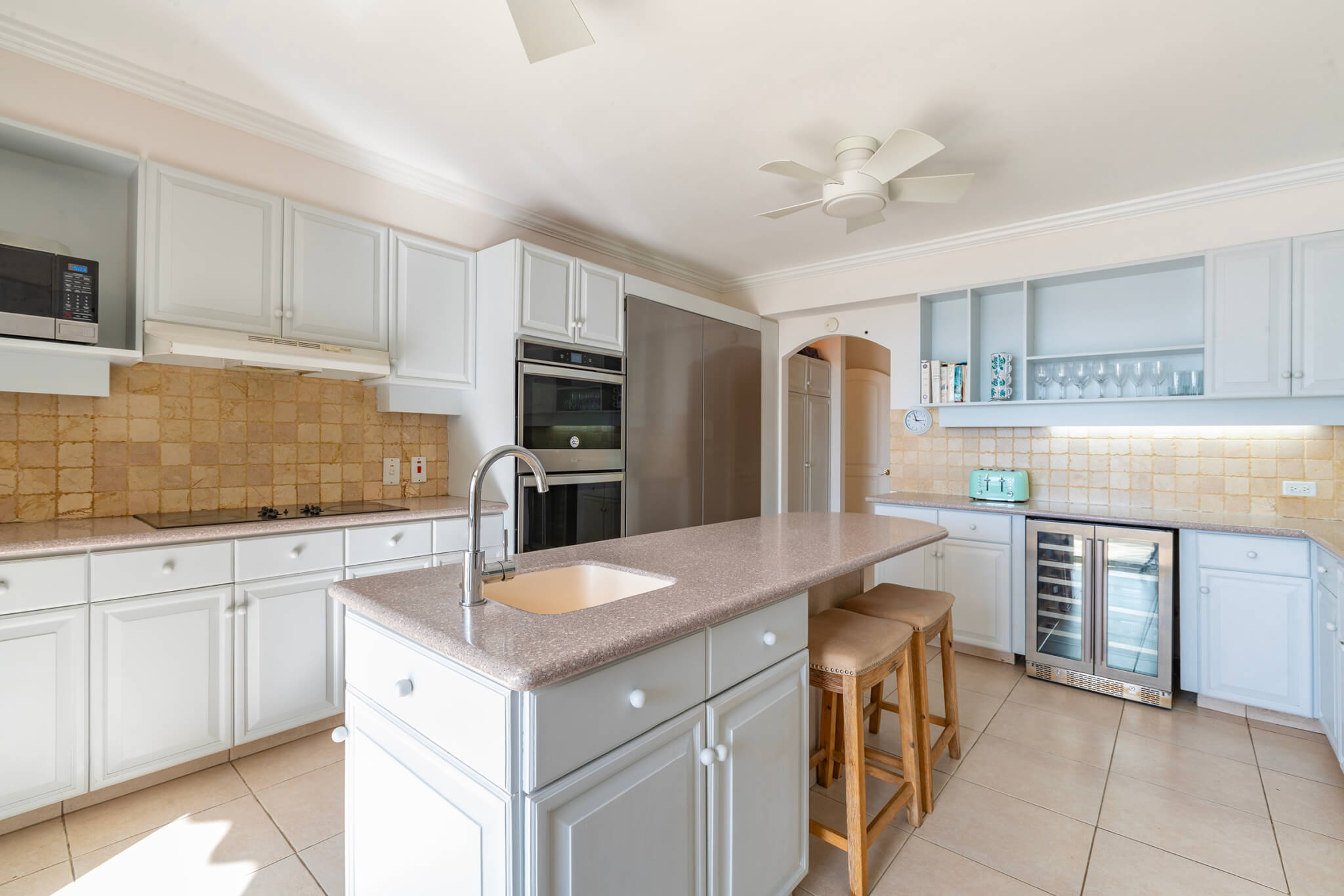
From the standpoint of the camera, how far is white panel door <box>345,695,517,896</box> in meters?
0.95

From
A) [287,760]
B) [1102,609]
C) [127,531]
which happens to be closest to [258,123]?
[127,531]

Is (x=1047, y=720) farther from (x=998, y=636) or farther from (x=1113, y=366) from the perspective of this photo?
(x=1113, y=366)

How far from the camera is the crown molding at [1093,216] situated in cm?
286

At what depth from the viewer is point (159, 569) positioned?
2029 millimetres

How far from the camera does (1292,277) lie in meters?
2.78

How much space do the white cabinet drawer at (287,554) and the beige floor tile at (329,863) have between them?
0.99m

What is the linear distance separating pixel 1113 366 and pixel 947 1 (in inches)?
94.1

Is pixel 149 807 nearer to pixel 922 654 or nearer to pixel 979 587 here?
pixel 922 654

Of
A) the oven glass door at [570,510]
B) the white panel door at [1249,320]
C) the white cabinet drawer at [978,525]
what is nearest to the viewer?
the white panel door at [1249,320]

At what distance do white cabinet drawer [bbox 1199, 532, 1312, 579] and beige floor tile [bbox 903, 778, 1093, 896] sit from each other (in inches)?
61.2

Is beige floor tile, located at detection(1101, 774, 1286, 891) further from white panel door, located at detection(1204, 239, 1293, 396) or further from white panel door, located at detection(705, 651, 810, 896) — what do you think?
white panel door, located at detection(1204, 239, 1293, 396)

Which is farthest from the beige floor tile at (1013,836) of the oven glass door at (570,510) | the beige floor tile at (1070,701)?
the oven glass door at (570,510)

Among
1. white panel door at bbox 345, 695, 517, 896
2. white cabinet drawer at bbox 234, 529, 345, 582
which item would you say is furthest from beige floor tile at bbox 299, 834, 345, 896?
white cabinet drawer at bbox 234, 529, 345, 582

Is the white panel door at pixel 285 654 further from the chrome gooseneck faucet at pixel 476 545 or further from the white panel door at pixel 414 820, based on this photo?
the chrome gooseneck faucet at pixel 476 545
